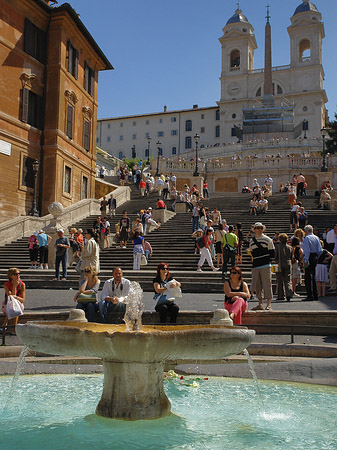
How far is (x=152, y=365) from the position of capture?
5043mm

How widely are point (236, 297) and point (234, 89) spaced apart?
85.1m

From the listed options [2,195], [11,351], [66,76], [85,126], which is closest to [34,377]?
[11,351]

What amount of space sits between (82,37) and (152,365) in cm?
3144

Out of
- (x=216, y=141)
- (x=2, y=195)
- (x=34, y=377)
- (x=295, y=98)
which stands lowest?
(x=34, y=377)

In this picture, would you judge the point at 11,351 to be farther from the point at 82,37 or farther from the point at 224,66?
the point at 224,66

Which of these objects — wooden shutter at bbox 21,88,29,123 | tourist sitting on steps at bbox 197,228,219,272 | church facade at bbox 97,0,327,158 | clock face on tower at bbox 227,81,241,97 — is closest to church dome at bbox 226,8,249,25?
church facade at bbox 97,0,327,158

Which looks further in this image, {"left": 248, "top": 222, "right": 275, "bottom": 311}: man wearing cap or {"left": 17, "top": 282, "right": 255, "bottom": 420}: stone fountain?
{"left": 248, "top": 222, "right": 275, "bottom": 311}: man wearing cap

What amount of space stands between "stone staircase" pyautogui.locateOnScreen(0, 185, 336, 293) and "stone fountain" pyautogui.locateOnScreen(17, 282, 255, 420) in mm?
9312

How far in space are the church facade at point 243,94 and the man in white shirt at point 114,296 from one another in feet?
237

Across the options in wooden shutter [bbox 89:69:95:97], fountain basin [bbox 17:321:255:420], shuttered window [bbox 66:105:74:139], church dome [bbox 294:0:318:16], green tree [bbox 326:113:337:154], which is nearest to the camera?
fountain basin [bbox 17:321:255:420]

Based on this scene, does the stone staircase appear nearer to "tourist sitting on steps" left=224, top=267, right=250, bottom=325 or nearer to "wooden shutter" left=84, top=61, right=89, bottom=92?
"tourist sitting on steps" left=224, top=267, right=250, bottom=325

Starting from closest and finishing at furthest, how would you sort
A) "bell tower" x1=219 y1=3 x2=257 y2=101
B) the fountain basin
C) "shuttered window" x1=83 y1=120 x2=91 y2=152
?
1. the fountain basin
2. "shuttered window" x1=83 y1=120 x2=91 y2=152
3. "bell tower" x1=219 y1=3 x2=257 y2=101

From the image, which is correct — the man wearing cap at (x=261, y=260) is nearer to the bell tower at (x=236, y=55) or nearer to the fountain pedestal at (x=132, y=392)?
the fountain pedestal at (x=132, y=392)

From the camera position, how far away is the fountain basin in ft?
15.3
